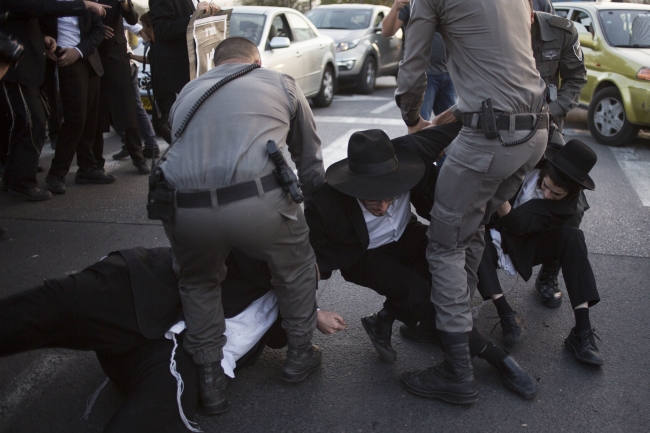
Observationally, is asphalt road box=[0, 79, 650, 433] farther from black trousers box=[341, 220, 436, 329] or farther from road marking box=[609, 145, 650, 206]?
road marking box=[609, 145, 650, 206]

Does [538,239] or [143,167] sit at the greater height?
[538,239]

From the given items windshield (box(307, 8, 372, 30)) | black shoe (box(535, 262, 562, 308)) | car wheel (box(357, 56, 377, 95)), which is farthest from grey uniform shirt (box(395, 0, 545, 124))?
windshield (box(307, 8, 372, 30))

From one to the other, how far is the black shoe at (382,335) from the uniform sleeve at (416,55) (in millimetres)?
1054

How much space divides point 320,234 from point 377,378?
0.73m

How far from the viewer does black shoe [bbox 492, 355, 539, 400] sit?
281 centimetres

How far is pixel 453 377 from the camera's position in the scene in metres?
2.77

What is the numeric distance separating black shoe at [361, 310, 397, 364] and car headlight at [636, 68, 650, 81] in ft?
18.6

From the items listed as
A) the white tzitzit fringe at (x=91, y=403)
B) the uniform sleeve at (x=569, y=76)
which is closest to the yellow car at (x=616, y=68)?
the uniform sleeve at (x=569, y=76)

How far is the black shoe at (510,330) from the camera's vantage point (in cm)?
322

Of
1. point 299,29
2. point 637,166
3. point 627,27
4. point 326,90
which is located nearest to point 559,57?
point 637,166

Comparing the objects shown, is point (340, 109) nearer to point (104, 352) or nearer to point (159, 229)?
point (159, 229)

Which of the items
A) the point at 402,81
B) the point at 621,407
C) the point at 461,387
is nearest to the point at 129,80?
the point at 402,81

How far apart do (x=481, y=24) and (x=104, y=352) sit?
214 centimetres

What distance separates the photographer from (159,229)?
493 centimetres
